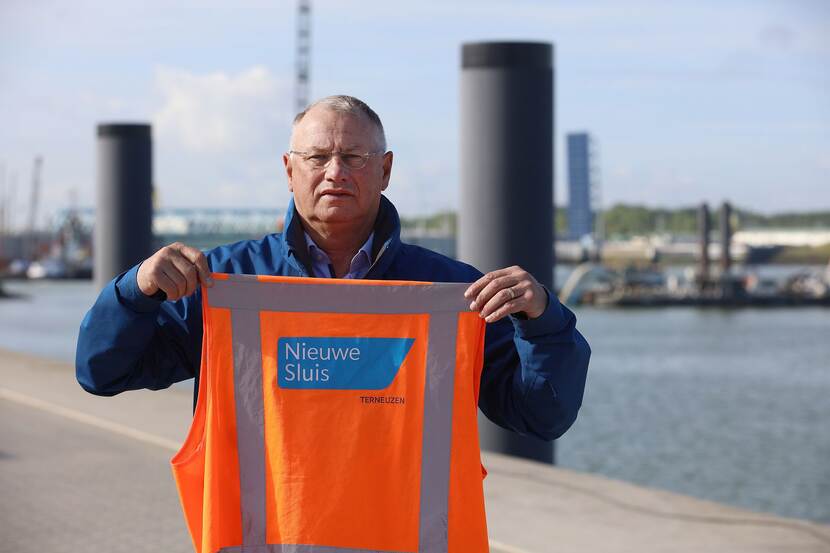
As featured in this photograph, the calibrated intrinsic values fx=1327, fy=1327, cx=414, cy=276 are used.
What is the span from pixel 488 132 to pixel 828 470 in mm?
18487

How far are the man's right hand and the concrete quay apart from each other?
13.1 ft

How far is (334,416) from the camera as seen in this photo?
9.87 feet

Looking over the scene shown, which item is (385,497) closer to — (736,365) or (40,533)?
(40,533)

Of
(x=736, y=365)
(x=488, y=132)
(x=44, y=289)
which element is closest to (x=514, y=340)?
(x=488, y=132)

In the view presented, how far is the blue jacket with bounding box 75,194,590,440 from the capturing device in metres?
2.92

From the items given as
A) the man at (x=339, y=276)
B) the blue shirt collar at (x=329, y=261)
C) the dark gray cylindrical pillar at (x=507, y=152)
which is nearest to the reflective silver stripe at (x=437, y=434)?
the man at (x=339, y=276)

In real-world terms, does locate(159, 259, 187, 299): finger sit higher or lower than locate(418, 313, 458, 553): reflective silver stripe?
higher

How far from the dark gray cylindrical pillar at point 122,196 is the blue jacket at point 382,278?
430 inches

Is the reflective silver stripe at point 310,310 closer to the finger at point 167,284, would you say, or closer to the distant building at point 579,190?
the finger at point 167,284

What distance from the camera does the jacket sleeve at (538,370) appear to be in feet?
9.70

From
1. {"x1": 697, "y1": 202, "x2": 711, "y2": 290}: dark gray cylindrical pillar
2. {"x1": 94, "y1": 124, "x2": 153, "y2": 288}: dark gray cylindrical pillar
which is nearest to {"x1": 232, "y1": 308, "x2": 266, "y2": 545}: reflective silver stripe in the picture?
{"x1": 94, "y1": 124, "x2": 153, "y2": 288}: dark gray cylindrical pillar

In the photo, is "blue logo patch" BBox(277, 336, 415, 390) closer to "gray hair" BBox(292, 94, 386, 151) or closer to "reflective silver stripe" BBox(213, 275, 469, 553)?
"reflective silver stripe" BBox(213, 275, 469, 553)

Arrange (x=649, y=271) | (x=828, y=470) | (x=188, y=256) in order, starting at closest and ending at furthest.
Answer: (x=188, y=256)
(x=828, y=470)
(x=649, y=271)

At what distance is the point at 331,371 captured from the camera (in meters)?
3.01
